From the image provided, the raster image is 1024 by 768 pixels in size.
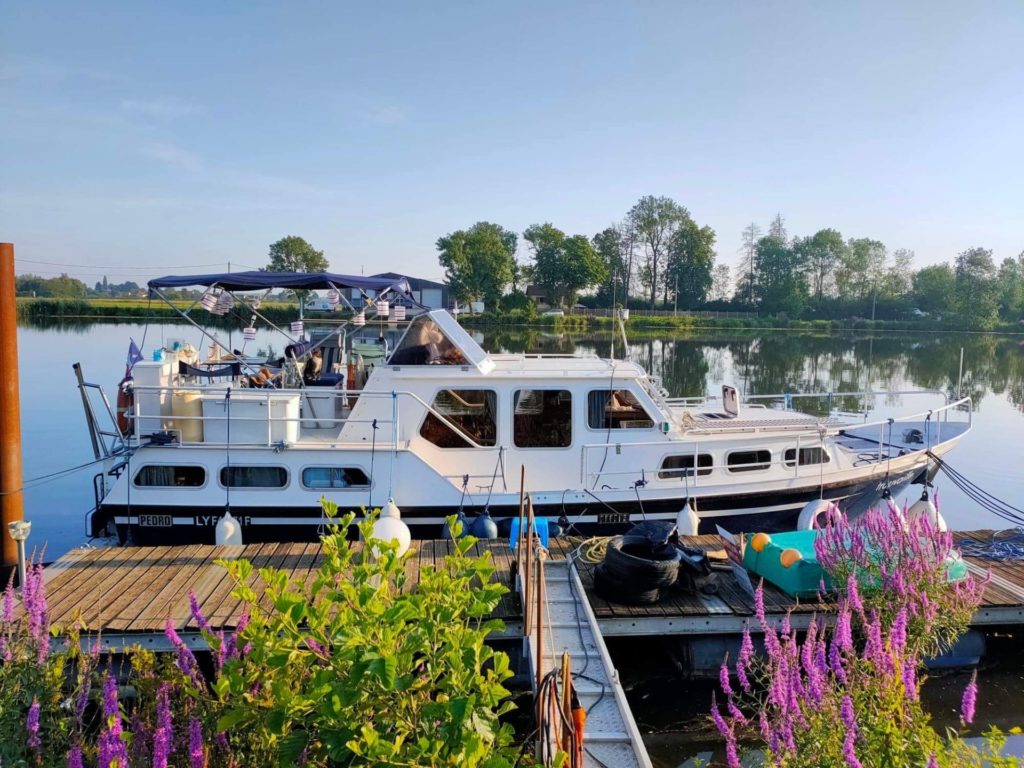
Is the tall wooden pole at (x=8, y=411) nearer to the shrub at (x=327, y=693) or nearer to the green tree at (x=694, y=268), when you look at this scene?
the shrub at (x=327, y=693)

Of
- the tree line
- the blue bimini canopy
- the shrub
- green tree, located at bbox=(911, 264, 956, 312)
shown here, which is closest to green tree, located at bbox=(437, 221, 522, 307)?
the tree line

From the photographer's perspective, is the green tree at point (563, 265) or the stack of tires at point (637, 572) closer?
the stack of tires at point (637, 572)

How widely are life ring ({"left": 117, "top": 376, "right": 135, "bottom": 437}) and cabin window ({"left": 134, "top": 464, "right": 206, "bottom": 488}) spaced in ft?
1.88

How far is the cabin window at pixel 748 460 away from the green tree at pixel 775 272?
7017 cm

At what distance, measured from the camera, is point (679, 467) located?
30.4 ft

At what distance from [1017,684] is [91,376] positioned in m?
31.1

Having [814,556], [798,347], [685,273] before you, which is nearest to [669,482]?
[814,556]

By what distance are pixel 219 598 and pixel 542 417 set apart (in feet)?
14.0

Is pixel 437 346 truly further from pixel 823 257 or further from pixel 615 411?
pixel 823 257

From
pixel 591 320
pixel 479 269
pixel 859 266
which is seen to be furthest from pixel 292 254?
pixel 859 266

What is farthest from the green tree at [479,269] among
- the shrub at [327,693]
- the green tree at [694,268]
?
the shrub at [327,693]

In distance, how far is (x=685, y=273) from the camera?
2997 inches

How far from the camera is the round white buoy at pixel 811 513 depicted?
876 centimetres

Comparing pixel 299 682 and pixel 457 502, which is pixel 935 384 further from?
pixel 299 682
